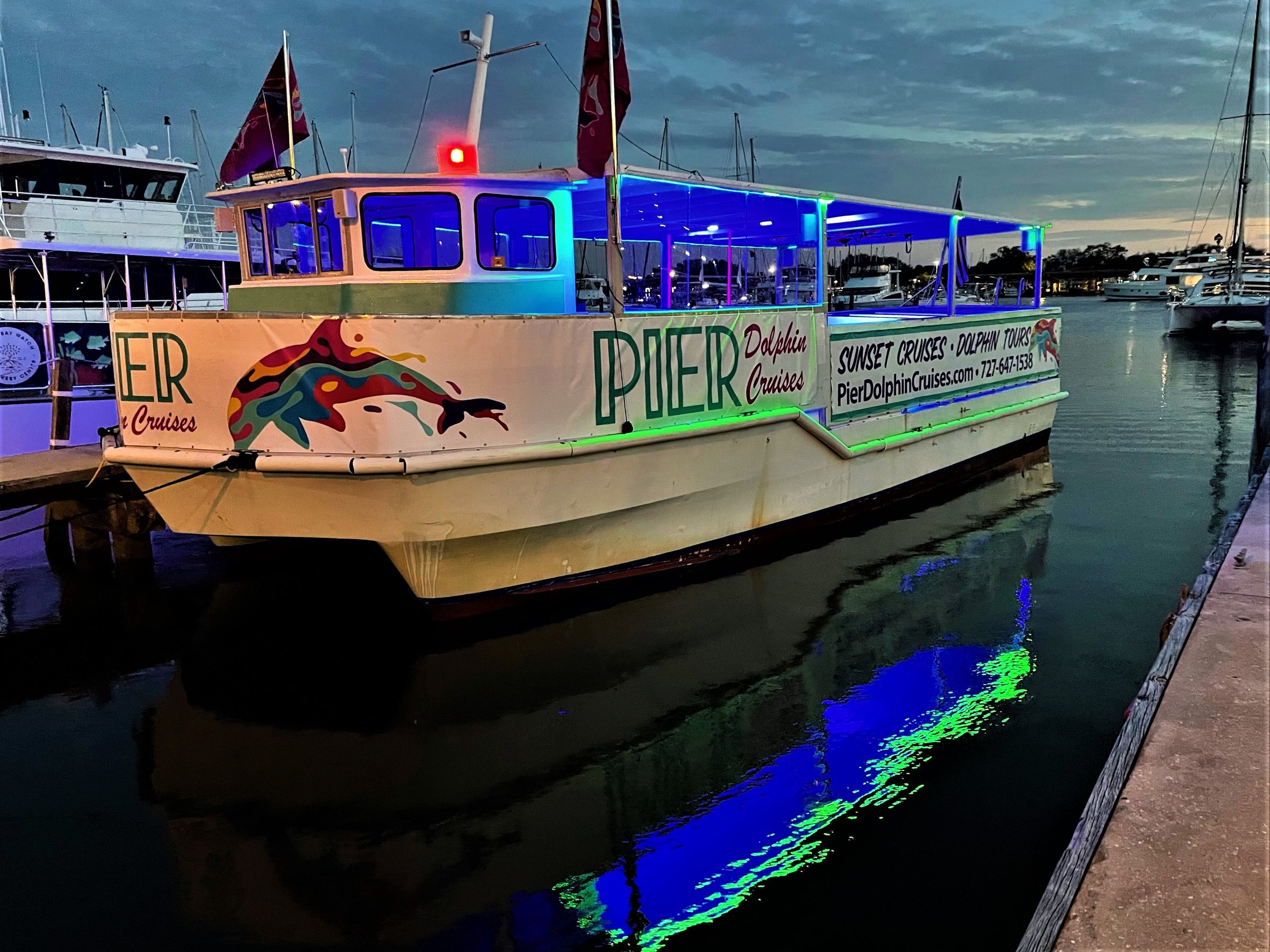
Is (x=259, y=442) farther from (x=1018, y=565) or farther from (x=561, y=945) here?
(x=1018, y=565)

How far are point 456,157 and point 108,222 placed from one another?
14.7 m

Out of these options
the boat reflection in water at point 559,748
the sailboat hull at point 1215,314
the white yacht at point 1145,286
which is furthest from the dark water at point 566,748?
the white yacht at point 1145,286

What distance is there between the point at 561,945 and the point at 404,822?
116 centimetres

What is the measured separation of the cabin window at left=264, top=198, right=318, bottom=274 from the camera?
6953 mm

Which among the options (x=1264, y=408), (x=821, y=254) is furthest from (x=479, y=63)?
(x=1264, y=408)

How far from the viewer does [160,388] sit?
638cm

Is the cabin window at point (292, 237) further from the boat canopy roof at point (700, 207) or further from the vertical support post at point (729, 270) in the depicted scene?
the vertical support post at point (729, 270)

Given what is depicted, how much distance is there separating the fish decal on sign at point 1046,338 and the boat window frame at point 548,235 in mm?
9220

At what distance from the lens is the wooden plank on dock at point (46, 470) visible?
9.95 m

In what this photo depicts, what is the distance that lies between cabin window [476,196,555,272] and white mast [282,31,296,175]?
5.80 ft

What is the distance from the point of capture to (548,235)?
699cm

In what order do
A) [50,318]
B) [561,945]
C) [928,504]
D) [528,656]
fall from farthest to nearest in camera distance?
[50,318], [928,504], [528,656], [561,945]

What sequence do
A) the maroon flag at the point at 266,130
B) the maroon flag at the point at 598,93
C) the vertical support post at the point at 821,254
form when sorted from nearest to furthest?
the maroon flag at the point at 598,93
the maroon flag at the point at 266,130
the vertical support post at the point at 821,254

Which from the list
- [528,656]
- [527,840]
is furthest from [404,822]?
[528,656]
